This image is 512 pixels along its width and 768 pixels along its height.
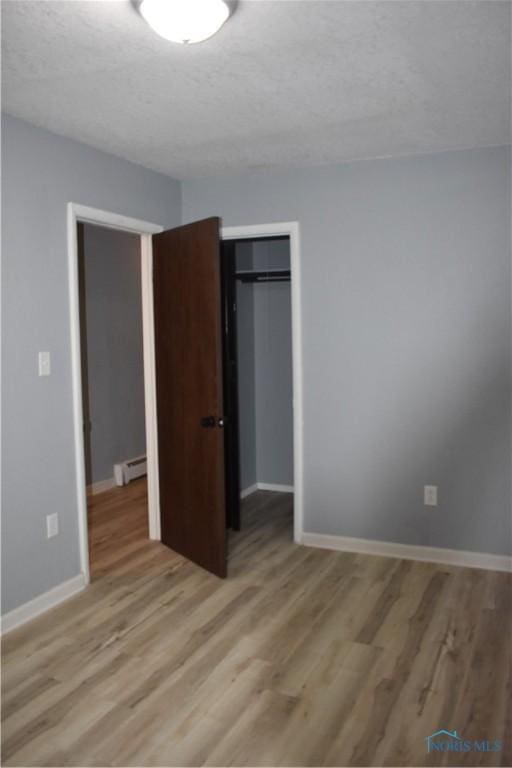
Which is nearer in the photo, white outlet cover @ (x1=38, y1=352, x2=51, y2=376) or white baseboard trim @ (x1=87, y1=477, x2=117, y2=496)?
white outlet cover @ (x1=38, y1=352, x2=51, y2=376)

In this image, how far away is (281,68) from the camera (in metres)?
2.43

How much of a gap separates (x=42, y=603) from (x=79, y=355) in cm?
129

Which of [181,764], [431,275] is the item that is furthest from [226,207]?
[181,764]

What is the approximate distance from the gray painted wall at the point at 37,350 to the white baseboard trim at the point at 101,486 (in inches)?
79.9

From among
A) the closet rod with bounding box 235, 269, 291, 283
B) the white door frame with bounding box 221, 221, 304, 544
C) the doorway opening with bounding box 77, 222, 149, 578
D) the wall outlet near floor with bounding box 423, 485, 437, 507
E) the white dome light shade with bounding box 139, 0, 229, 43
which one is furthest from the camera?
the doorway opening with bounding box 77, 222, 149, 578

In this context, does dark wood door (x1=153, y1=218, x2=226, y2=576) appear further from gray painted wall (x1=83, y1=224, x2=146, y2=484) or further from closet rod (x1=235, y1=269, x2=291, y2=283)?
gray painted wall (x1=83, y1=224, x2=146, y2=484)

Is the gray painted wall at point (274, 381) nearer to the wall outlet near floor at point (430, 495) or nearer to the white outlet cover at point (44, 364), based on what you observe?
the wall outlet near floor at point (430, 495)

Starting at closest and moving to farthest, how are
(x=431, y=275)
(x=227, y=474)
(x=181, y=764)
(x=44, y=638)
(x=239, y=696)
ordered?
1. (x=181, y=764)
2. (x=239, y=696)
3. (x=44, y=638)
4. (x=431, y=275)
5. (x=227, y=474)

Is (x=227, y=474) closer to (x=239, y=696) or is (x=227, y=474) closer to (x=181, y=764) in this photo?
(x=239, y=696)

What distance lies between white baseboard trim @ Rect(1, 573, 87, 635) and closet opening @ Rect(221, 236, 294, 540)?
166cm

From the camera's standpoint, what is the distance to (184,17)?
76.1 inches

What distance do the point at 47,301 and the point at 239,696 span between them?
80.3 inches

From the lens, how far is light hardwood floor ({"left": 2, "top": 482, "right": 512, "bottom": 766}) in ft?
7.04

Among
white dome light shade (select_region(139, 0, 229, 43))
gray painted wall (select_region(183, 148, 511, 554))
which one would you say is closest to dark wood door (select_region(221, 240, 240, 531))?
gray painted wall (select_region(183, 148, 511, 554))
